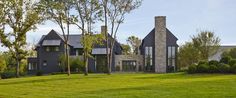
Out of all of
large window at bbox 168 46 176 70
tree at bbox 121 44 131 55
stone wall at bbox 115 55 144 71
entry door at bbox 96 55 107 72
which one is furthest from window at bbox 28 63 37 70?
tree at bbox 121 44 131 55

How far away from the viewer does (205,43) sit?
65.2 meters

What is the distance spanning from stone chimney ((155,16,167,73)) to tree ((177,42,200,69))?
119 inches

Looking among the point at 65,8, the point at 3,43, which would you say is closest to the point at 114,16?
the point at 65,8

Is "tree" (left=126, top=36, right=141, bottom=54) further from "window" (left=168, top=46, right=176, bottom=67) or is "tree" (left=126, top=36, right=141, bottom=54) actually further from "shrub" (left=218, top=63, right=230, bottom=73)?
"shrub" (left=218, top=63, right=230, bottom=73)

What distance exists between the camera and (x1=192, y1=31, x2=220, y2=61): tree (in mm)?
64688

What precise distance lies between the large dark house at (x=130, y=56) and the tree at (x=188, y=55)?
4.69 feet

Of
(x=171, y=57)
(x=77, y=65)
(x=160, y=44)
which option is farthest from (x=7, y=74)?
(x=171, y=57)

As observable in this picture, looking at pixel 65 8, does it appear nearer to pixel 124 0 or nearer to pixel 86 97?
pixel 124 0

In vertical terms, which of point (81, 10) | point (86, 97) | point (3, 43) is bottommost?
point (86, 97)

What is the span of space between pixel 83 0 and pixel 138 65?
25150mm

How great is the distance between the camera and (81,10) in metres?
47.8

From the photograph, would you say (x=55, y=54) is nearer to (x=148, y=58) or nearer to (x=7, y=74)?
(x=7, y=74)

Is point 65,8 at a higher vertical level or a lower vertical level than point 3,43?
higher

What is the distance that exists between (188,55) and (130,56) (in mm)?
9970
